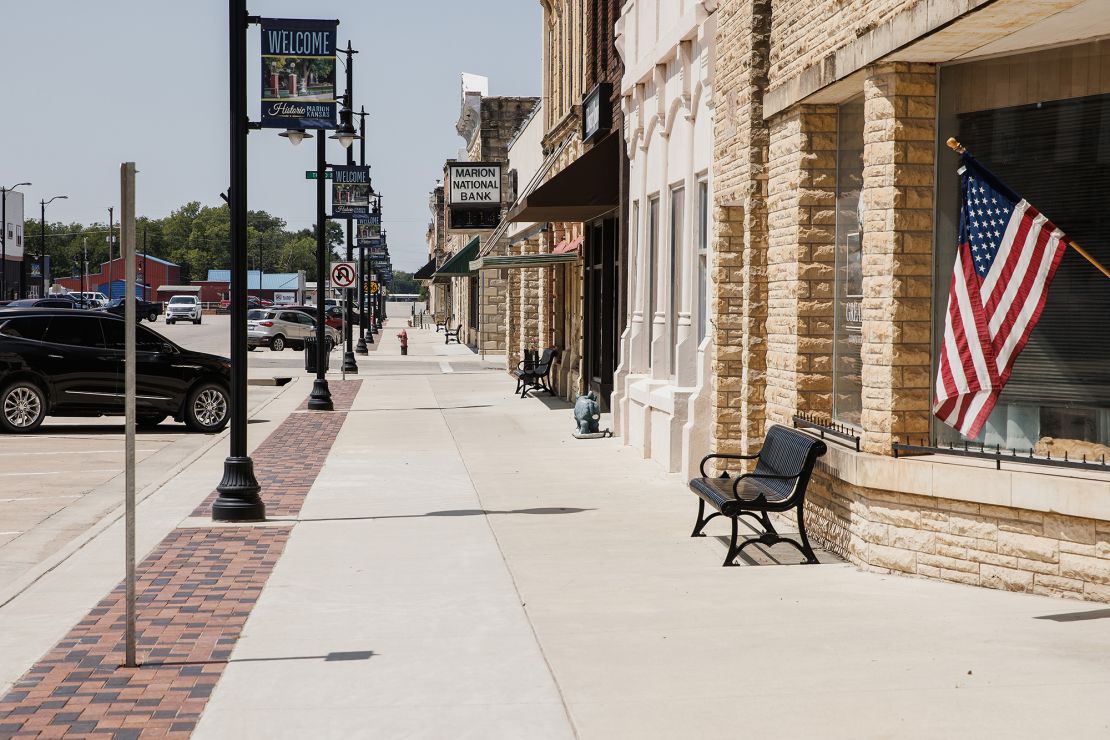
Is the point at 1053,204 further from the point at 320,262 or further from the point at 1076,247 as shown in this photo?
the point at 320,262

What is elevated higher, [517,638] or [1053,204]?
[1053,204]

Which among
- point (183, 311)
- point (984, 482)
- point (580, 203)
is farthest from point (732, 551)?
point (183, 311)

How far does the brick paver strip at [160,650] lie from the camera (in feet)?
21.0

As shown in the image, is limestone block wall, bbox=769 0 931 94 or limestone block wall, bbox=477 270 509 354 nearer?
limestone block wall, bbox=769 0 931 94

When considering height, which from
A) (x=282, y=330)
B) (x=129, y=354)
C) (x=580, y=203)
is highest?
(x=580, y=203)

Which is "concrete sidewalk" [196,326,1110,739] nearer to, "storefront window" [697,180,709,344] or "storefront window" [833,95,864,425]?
"storefront window" [833,95,864,425]

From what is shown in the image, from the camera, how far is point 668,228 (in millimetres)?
17766

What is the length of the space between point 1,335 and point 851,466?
14.7 metres

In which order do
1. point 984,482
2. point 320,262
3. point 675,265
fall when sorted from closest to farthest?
point 984,482, point 675,265, point 320,262

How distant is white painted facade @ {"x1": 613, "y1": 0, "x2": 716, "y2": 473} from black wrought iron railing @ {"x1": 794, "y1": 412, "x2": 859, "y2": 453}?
2.96m

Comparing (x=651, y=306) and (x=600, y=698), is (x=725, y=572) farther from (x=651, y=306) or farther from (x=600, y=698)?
(x=651, y=306)

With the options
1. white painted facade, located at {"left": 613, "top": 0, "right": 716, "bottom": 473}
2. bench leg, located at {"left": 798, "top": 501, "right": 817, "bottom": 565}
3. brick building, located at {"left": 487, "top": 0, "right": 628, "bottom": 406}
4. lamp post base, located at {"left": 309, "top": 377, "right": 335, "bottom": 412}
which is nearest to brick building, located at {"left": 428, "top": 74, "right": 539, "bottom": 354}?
brick building, located at {"left": 487, "top": 0, "right": 628, "bottom": 406}

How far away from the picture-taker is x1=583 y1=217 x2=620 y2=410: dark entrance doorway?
75.7ft

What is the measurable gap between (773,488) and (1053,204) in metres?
3.05
